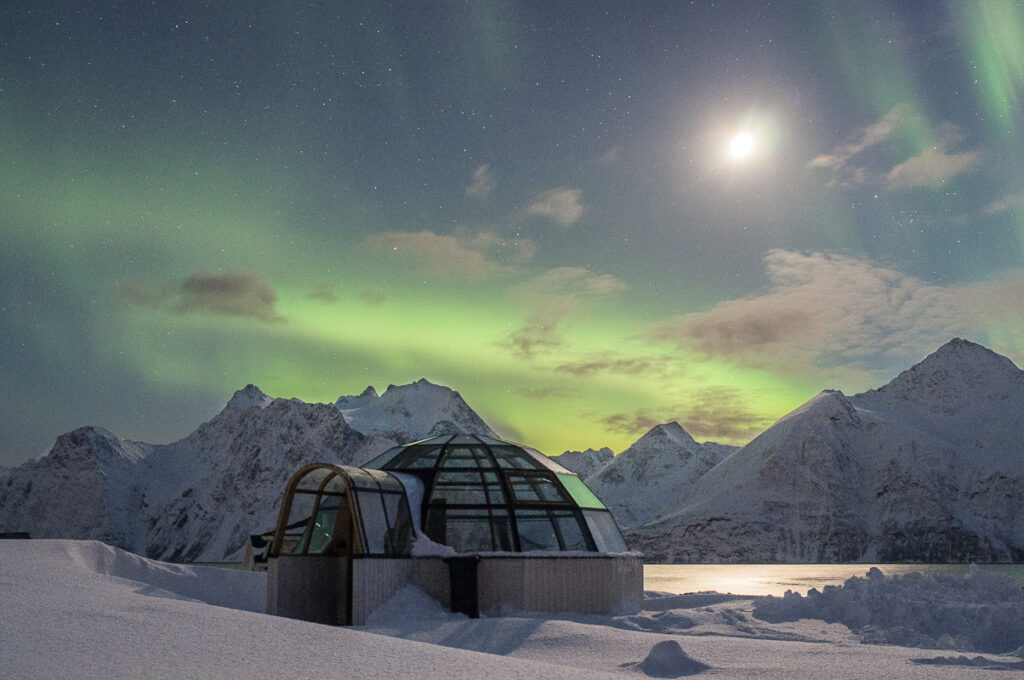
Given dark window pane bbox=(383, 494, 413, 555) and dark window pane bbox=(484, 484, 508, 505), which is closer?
dark window pane bbox=(383, 494, 413, 555)

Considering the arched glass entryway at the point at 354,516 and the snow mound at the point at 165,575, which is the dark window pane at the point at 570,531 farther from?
the snow mound at the point at 165,575

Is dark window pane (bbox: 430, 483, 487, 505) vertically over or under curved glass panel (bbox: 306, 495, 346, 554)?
over

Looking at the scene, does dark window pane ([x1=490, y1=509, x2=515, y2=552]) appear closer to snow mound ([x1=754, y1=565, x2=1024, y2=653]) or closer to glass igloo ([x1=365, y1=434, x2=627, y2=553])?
glass igloo ([x1=365, y1=434, x2=627, y2=553])

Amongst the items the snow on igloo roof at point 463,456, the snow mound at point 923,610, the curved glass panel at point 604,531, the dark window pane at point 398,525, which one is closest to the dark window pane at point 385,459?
the snow on igloo roof at point 463,456

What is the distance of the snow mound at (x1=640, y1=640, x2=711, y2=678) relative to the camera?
618 inches

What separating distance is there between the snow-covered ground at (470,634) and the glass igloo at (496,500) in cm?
253

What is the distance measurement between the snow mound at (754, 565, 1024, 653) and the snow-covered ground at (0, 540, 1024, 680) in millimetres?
47

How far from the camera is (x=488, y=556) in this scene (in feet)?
83.1

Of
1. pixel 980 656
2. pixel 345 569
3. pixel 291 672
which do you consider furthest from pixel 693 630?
pixel 291 672

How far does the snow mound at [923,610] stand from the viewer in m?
22.2

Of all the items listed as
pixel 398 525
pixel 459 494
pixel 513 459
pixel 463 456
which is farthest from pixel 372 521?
pixel 513 459

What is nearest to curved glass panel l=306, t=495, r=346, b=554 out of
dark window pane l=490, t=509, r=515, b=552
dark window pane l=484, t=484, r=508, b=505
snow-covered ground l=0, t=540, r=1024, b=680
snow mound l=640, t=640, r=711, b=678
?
snow-covered ground l=0, t=540, r=1024, b=680

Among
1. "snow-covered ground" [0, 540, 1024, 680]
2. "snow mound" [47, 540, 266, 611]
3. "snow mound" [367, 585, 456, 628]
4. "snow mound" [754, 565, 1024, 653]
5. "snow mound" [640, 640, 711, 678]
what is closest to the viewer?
"snow-covered ground" [0, 540, 1024, 680]

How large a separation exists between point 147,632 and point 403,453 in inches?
693
